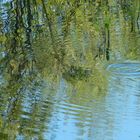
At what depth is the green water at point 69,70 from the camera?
11.8 ft

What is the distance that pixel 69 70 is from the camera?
179 inches

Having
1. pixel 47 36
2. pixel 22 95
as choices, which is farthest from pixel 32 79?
pixel 47 36

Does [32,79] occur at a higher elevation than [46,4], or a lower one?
lower

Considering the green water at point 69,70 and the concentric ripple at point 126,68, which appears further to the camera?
the concentric ripple at point 126,68

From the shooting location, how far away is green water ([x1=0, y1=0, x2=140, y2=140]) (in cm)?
359

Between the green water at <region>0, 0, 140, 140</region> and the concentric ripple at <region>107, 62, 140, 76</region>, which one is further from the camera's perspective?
the concentric ripple at <region>107, 62, 140, 76</region>

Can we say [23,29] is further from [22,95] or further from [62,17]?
[22,95]

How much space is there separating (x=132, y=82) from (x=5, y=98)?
829mm

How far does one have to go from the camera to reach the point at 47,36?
539cm

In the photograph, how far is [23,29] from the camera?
18.0ft

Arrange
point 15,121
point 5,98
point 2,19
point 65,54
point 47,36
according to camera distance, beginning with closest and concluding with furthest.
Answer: point 15,121, point 5,98, point 65,54, point 47,36, point 2,19

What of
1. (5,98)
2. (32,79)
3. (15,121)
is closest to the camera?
(15,121)

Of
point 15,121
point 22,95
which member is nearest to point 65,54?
point 22,95

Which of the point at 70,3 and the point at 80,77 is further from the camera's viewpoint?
the point at 70,3
